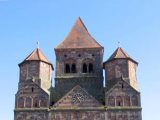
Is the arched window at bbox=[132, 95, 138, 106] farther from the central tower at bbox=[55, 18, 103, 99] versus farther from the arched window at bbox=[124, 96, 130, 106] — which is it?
the central tower at bbox=[55, 18, 103, 99]

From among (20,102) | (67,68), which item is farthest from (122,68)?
(20,102)

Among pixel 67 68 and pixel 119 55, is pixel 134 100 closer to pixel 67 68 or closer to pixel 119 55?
pixel 119 55

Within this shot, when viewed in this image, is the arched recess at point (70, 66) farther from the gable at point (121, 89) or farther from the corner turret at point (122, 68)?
the gable at point (121, 89)

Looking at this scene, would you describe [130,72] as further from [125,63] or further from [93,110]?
[93,110]

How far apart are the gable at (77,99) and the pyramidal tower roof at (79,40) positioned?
6753 mm

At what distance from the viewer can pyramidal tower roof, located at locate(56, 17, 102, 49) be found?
1928 inches

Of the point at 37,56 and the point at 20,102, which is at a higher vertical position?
the point at 37,56

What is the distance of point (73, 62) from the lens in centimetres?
4822

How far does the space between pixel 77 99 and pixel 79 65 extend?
5552mm

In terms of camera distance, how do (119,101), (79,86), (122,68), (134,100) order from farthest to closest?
(122,68) < (79,86) < (119,101) < (134,100)

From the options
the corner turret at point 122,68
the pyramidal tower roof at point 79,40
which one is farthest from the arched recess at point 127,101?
the pyramidal tower roof at point 79,40

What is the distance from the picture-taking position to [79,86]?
4425 centimetres

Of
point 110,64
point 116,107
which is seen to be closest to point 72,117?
point 116,107

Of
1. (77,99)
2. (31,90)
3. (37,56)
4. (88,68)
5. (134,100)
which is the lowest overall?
(134,100)
